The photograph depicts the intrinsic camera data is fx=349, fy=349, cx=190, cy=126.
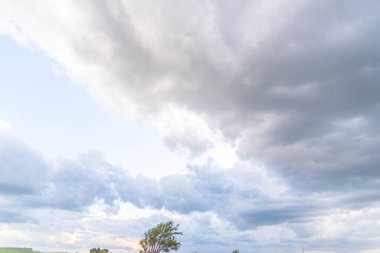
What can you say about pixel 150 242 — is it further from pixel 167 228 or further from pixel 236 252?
pixel 236 252

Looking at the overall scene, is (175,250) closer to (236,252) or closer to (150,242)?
(150,242)

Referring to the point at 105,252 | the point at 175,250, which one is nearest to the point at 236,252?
the point at 175,250

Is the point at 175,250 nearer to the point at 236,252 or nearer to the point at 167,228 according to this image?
the point at 167,228

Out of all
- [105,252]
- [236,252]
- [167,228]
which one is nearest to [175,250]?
[167,228]

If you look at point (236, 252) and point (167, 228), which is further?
point (236, 252)

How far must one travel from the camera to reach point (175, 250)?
226ft

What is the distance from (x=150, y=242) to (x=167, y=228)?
4085 millimetres

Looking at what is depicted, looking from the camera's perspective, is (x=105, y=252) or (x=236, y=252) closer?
(x=105, y=252)

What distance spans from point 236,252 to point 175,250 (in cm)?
4581

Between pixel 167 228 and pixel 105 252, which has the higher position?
pixel 167 228

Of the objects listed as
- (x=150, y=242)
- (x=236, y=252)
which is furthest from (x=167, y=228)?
(x=236, y=252)

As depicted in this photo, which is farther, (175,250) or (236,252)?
(236,252)

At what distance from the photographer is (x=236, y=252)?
108750 millimetres

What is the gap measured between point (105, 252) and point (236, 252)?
53872 mm
